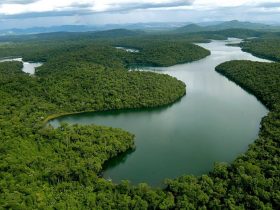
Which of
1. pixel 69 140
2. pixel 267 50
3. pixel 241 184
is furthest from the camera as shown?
pixel 267 50

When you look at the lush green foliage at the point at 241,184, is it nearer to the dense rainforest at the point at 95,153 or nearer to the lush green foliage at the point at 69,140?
the dense rainforest at the point at 95,153

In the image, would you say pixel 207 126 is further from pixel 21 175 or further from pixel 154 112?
pixel 21 175

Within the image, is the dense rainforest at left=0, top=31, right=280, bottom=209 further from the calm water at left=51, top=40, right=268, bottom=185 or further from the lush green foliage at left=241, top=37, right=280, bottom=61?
the lush green foliage at left=241, top=37, right=280, bottom=61

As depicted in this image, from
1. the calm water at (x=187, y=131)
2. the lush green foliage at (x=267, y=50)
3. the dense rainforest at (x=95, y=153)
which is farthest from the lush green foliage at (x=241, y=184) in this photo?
the lush green foliage at (x=267, y=50)

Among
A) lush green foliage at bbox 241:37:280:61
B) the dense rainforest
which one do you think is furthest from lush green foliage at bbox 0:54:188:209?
lush green foliage at bbox 241:37:280:61

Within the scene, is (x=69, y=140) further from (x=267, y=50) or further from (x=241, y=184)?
(x=267, y=50)

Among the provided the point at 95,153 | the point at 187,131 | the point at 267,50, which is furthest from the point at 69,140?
the point at 267,50
